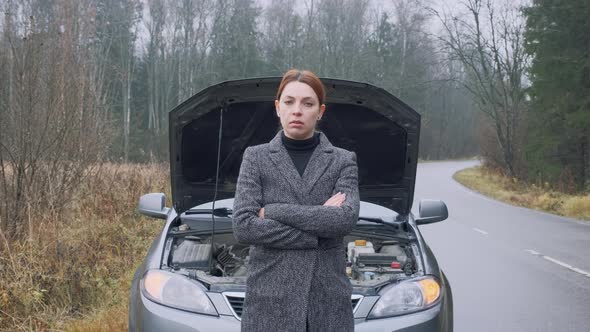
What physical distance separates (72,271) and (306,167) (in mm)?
4273

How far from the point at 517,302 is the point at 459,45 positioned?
84.1ft

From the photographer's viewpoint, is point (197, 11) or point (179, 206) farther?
point (197, 11)

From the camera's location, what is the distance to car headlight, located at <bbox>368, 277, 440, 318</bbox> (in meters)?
3.35

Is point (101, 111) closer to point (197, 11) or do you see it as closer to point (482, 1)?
point (482, 1)

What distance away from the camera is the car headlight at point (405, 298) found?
132 inches

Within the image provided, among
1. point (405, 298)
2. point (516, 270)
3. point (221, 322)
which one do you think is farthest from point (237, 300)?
point (516, 270)

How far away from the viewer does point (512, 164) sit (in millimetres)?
28703

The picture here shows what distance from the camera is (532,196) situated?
20859 millimetres

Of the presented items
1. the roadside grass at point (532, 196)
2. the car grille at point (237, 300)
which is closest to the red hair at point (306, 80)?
the car grille at point (237, 300)

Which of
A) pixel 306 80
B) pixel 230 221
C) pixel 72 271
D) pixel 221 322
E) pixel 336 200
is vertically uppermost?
pixel 306 80

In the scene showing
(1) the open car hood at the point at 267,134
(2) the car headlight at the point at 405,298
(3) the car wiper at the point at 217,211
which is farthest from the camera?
(3) the car wiper at the point at 217,211

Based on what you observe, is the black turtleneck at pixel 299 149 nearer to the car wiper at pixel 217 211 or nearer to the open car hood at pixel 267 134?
the open car hood at pixel 267 134

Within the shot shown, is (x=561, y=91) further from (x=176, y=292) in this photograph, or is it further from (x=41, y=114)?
(x=176, y=292)

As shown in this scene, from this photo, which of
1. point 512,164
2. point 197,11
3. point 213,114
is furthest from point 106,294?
point 197,11
